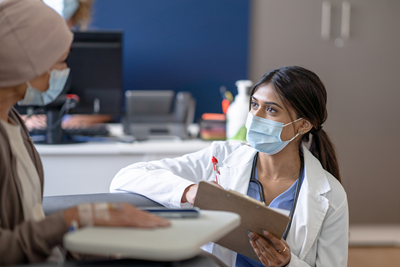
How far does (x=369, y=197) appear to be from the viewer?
2.74 metres

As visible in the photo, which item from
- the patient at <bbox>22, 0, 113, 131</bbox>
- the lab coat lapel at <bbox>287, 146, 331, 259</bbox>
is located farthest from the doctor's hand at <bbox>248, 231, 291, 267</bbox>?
the patient at <bbox>22, 0, 113, 131</bbox>

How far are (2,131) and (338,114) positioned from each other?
2368mm

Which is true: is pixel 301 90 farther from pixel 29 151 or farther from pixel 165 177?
pixel 29 151

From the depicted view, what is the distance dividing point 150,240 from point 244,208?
1.17 ft

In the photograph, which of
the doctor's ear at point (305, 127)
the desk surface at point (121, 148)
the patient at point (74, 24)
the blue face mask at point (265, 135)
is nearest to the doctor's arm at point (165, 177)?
the blue face mask at point (265, 135)

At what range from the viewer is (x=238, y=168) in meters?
1.42

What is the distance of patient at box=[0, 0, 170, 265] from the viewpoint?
72 centimetres

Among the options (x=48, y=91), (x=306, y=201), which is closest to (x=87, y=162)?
(x=48, y=91)

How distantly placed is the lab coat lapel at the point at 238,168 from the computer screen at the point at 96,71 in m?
0.91

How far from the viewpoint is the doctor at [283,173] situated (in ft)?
4.03

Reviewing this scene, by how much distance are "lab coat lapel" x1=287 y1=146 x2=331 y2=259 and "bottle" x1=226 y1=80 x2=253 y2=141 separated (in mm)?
751

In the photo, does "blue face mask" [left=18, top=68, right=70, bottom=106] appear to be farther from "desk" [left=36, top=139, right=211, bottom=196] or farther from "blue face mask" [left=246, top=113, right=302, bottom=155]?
"desk" [left=36, top=139, right=211, bottom=196]

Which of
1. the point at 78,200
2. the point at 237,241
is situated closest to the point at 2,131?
the point at 78,200

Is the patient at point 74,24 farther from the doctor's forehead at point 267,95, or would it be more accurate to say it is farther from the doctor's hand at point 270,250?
the doctor's hand at point 270,250
